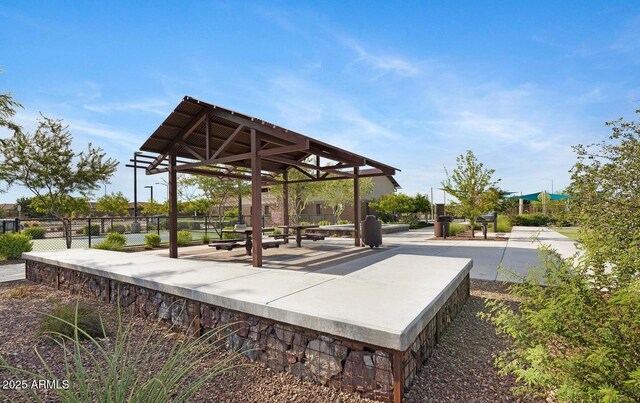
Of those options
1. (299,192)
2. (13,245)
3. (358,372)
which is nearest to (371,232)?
(358,372)

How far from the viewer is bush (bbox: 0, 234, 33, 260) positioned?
416 inches

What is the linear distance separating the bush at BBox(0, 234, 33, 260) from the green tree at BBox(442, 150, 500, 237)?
17.2 metres

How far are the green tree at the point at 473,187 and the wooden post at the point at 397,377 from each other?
Result: 545 inches

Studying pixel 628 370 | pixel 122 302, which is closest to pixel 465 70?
pixel 628 370

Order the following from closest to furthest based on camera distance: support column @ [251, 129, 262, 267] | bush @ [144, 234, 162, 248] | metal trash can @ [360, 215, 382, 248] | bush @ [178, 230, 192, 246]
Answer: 1. support column @ [251, 129, 262, 267]
2. metal trash can @ [360, 215, 382, 248]
3. bush @ [144, 234, 162, 248]
4. bush @ [178, 230, 192, 246]

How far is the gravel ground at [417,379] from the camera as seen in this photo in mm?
2672

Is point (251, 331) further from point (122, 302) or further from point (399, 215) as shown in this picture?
point (399, 215)

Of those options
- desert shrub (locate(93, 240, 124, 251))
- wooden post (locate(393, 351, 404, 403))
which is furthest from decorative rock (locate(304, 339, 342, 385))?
desert shrub (locate(93, 240, 124, 251))

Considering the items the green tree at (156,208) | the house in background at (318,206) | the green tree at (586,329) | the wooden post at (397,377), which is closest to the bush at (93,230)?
the house in background at (318,206)

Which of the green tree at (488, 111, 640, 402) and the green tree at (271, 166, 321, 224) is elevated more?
the green tree at (271, 166, 321, 224)

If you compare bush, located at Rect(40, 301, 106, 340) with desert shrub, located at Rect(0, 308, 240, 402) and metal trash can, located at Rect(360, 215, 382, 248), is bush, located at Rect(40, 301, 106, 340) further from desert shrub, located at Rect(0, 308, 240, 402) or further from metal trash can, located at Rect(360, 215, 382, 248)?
metal trash can, located at Rect(360, 215, 382, 248)

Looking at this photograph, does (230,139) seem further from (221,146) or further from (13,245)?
(13,245)

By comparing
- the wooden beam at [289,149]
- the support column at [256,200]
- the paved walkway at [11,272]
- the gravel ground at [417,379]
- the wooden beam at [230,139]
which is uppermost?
the wooden beam at [230,139]

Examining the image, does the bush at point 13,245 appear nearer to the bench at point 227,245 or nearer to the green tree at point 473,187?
the bench at point 227,245
